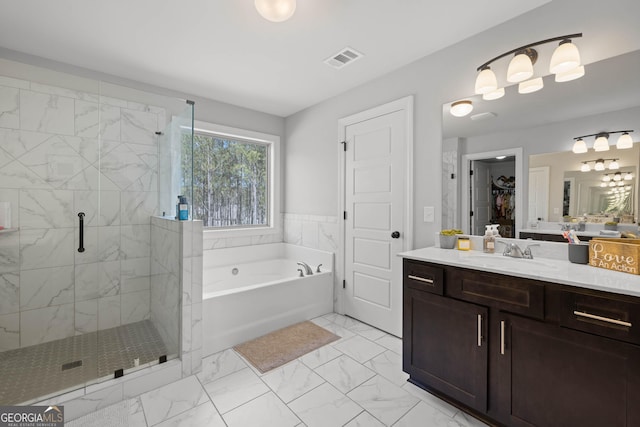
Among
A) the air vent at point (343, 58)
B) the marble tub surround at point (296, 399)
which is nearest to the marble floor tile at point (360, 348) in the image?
the marble tub surround at point (296, 399)

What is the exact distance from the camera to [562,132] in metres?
1.77

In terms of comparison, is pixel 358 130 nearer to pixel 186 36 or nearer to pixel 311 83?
pixel 311 83

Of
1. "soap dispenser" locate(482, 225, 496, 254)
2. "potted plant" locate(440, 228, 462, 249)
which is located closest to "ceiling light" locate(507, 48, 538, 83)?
"soap dispenser" locate(482, 225, 496, 254)

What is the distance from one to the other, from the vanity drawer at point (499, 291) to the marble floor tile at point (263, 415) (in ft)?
3.96

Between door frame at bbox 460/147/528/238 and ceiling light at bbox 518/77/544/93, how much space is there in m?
0.38

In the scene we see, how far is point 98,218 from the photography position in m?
2.51

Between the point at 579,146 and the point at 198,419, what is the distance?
9.15ft

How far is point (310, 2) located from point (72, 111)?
2182mm

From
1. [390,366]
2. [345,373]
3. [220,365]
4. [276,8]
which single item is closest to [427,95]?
[276,8]

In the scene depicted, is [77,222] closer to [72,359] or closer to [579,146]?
[72,359]

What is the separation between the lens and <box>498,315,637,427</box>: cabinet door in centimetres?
115

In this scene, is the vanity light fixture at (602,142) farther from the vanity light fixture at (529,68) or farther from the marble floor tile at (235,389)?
the marble floor tile at (235,389)

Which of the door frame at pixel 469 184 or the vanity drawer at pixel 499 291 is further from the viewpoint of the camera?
the door frame at pixel 469 184

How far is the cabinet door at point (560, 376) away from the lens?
1.15m
